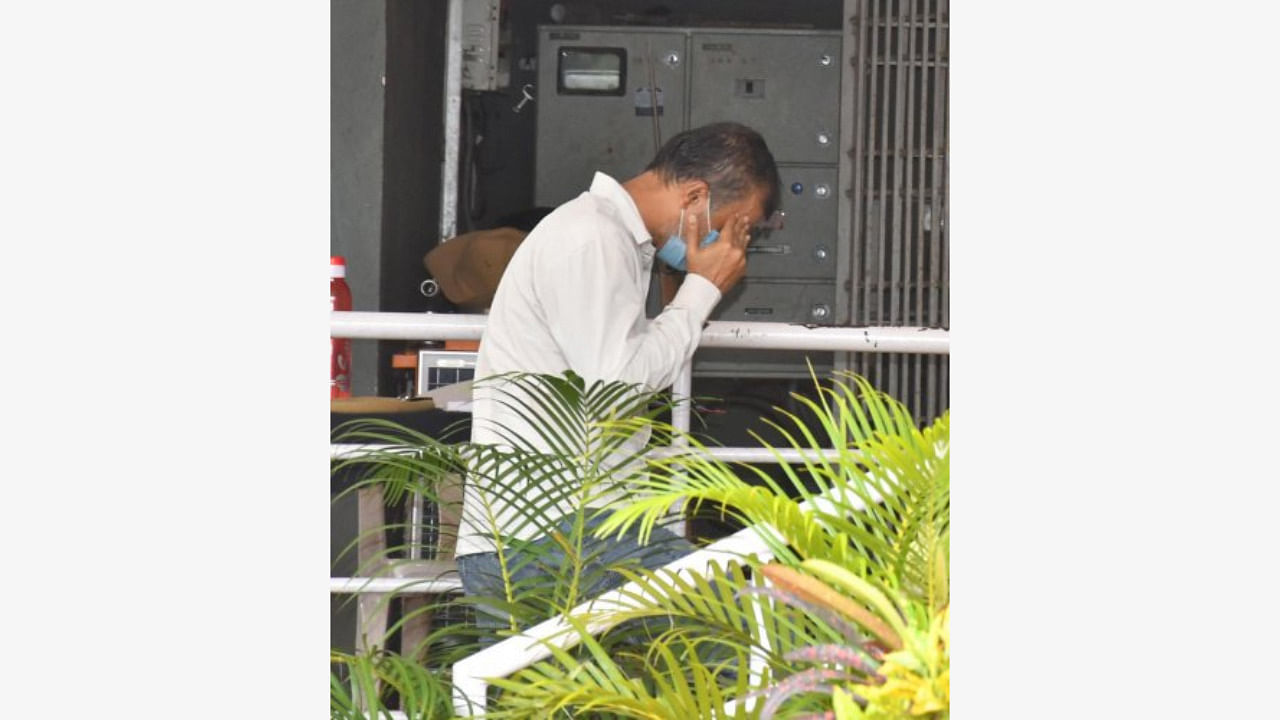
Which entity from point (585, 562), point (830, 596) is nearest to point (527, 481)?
point (585, 562)

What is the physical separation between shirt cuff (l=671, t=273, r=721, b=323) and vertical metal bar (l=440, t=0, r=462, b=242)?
29 centimetres

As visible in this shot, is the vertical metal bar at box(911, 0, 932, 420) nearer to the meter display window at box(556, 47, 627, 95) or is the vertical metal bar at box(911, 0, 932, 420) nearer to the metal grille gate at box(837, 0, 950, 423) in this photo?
the metal grille gate at box(837, 0, 950, 423)

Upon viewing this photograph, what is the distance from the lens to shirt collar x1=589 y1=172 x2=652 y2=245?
62.6 inches

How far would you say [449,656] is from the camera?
1.55 m

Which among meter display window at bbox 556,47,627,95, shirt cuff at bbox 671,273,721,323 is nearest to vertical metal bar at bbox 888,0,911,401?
shirt cuff at bbox 671,273,721,323

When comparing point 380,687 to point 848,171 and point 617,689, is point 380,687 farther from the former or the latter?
point 848,171

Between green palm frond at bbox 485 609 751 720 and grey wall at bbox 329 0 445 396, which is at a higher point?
grey wall at bbox 329 0 445 396

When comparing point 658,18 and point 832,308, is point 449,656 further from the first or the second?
point 658,18

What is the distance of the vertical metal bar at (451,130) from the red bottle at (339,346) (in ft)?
0.47

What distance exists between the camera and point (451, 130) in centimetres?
154
